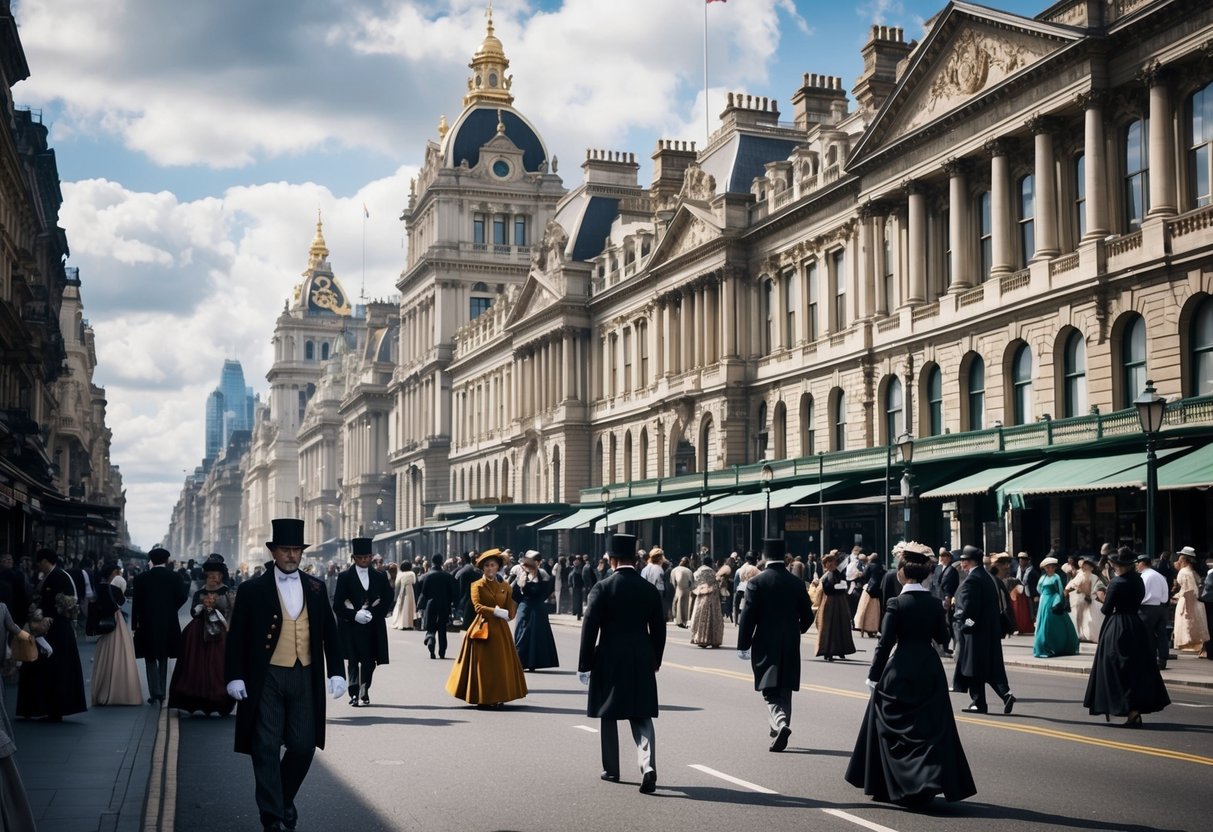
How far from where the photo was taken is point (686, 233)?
5934cm

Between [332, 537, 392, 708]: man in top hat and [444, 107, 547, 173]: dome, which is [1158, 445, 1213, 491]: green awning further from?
[444, 107, 547, 173]: dome

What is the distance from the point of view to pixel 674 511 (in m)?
50.2

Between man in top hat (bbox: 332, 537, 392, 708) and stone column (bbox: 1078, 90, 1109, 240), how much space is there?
75.5 feet

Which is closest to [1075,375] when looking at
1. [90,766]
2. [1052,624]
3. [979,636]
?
[1052,624]

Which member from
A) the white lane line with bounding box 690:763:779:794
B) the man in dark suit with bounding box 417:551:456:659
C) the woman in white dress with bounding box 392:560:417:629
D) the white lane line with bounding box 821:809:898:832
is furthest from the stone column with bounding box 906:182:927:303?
the white lane line with bounding box 821:809:898:832

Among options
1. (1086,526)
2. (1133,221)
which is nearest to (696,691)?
(1086,526)

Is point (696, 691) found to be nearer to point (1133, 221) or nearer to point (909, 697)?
point (909, 697)

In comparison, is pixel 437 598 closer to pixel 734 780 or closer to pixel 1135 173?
pixel 734 780

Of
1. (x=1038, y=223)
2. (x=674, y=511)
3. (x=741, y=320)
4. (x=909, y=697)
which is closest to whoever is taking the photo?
(x=909, y=697)

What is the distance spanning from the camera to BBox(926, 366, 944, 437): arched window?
43.3 m

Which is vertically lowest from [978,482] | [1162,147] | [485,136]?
[978,482]

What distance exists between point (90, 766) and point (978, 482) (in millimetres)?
25762

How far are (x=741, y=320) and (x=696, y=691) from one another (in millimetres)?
37371

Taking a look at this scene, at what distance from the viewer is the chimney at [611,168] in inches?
3230
